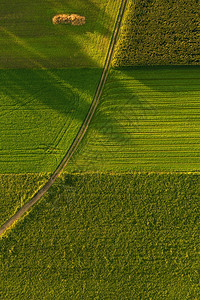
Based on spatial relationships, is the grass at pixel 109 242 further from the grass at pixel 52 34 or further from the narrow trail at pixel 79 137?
the grass at pixel 52 34

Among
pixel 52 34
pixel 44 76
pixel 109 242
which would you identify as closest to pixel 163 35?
pixel 52 34

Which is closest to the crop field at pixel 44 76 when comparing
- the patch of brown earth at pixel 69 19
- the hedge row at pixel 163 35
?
the patch of brown earth at pixel 69 19

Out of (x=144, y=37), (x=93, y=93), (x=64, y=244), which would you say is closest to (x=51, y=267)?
(x=64, y=244)

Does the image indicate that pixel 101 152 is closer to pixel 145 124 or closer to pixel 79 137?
pixel 79 137

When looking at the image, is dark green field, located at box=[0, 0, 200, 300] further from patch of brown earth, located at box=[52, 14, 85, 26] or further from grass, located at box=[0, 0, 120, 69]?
patch of brown earth, located at box=[52, 14, 85, 26]

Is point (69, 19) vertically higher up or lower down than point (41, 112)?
higher up

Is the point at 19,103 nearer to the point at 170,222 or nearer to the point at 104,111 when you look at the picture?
the point at 104,111

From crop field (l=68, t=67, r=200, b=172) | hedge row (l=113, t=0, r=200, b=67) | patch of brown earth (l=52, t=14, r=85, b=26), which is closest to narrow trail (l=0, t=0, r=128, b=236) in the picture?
crop field (l=68, t=67, r=200, b=172)
